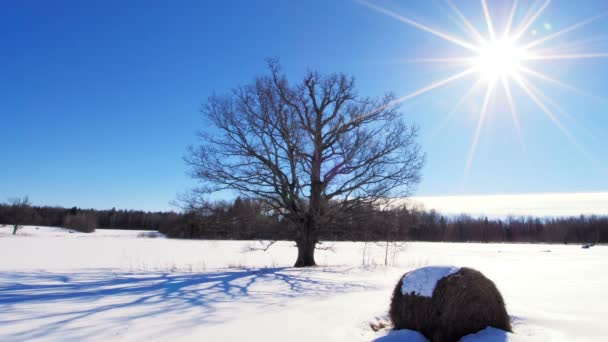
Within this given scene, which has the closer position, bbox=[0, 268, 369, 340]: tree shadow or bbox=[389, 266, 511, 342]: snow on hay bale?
bbox=[389, 266, 511, 342]: snow on hay bale

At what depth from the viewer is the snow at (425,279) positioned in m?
5.23

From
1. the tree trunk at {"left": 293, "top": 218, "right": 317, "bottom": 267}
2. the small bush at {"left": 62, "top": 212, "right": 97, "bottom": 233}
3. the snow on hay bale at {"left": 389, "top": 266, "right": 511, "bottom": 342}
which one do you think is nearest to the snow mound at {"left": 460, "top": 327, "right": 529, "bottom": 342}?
the snow on hay bale at {"left": 389, "top": 266, "right": 511, "bottom": 342}

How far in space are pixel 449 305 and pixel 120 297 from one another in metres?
6.31

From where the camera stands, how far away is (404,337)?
16.2ft

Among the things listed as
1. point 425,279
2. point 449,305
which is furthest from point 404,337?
point 425,279

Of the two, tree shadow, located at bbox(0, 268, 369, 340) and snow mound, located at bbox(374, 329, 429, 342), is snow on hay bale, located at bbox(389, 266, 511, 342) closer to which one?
snow mound, located at bbox(374, 329, 429, 342)

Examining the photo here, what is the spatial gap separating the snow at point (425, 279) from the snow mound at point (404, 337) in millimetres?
535

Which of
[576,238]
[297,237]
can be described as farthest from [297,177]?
[576,238]

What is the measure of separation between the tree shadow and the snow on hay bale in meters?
2.88

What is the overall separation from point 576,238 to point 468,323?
10680 cm

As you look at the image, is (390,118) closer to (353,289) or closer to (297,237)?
(297,237)

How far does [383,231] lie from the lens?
1587 cm

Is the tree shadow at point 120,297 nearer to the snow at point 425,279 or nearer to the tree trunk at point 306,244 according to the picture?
the snow at point 425,279

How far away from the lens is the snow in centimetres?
523
